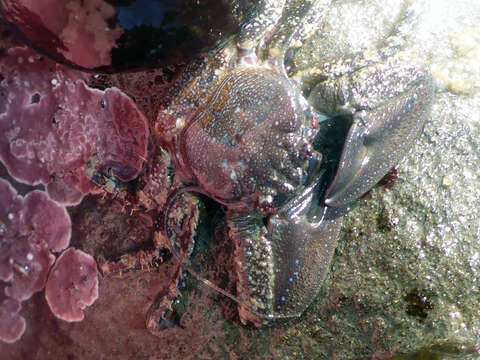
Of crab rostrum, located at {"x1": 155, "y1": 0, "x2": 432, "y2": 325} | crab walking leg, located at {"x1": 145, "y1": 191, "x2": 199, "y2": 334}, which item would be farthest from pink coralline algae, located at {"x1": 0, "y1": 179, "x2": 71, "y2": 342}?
crab rostrum, located at {"x1": 155, "y1": 0, "x2": 432, "y2": 325}

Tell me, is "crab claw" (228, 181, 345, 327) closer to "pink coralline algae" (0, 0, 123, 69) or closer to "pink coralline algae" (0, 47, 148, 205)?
"pink coralline algae" (0, 47, 148, 205)

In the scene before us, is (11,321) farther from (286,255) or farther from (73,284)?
(286,255)

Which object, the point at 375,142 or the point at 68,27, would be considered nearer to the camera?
the point at 68,27

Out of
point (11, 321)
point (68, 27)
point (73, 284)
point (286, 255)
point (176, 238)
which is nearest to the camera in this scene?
point (68, 27)

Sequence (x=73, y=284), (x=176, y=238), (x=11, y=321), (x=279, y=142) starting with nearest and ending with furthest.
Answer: (x=279, y=142), (x=176, y=238), (x=73, y=284), (x=11, y=321)

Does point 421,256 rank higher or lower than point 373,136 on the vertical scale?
lower

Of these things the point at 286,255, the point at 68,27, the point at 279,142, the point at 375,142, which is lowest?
the point at 286,255

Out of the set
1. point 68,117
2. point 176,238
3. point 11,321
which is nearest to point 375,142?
point 176,238
